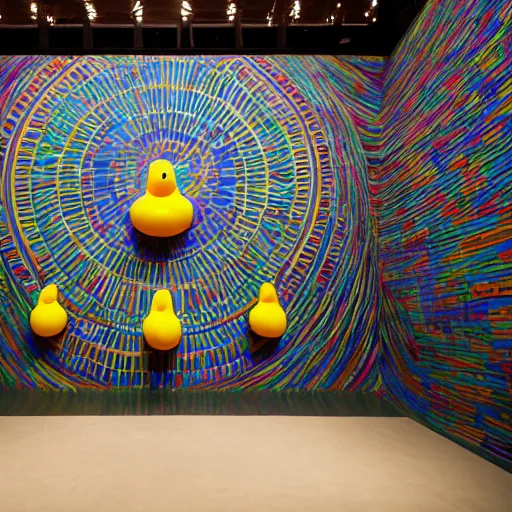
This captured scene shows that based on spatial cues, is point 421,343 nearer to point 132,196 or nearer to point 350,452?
point 350,452

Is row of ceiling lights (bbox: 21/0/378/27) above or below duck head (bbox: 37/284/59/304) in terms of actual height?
above

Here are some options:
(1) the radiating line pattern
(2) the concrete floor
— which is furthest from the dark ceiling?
(2) the concrete floor

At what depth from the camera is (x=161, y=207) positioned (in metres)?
2.04

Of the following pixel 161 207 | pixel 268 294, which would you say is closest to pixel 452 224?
pixel 268 294

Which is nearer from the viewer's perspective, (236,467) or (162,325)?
(236,467)

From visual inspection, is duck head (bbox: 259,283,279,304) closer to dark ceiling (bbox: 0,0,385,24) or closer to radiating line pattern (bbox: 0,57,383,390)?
radiating line pattern (bbox: 0,57,383,390)

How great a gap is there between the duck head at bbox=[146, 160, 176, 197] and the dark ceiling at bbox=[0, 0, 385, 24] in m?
0.78

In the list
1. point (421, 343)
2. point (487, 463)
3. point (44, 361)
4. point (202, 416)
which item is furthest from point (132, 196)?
point (487, 463)

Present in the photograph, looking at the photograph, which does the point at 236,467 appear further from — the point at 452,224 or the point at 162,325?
the point at 452,224

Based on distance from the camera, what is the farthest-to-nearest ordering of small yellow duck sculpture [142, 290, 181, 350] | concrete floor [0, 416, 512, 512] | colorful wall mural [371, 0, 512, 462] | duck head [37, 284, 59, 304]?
duck head [37, 284, 59, 304]
small yellow duck sculpture [142, 290, 181, 350]
colorful wall mural [371, 0, 512, 462]
concrete floor [0, 416, 512, 512]

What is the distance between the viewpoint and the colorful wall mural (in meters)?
1.32

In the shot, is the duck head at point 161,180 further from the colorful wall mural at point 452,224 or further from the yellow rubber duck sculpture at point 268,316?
the colorful wall mural at point 452,224

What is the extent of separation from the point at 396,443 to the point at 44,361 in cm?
162

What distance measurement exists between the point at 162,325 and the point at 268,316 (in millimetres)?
480
